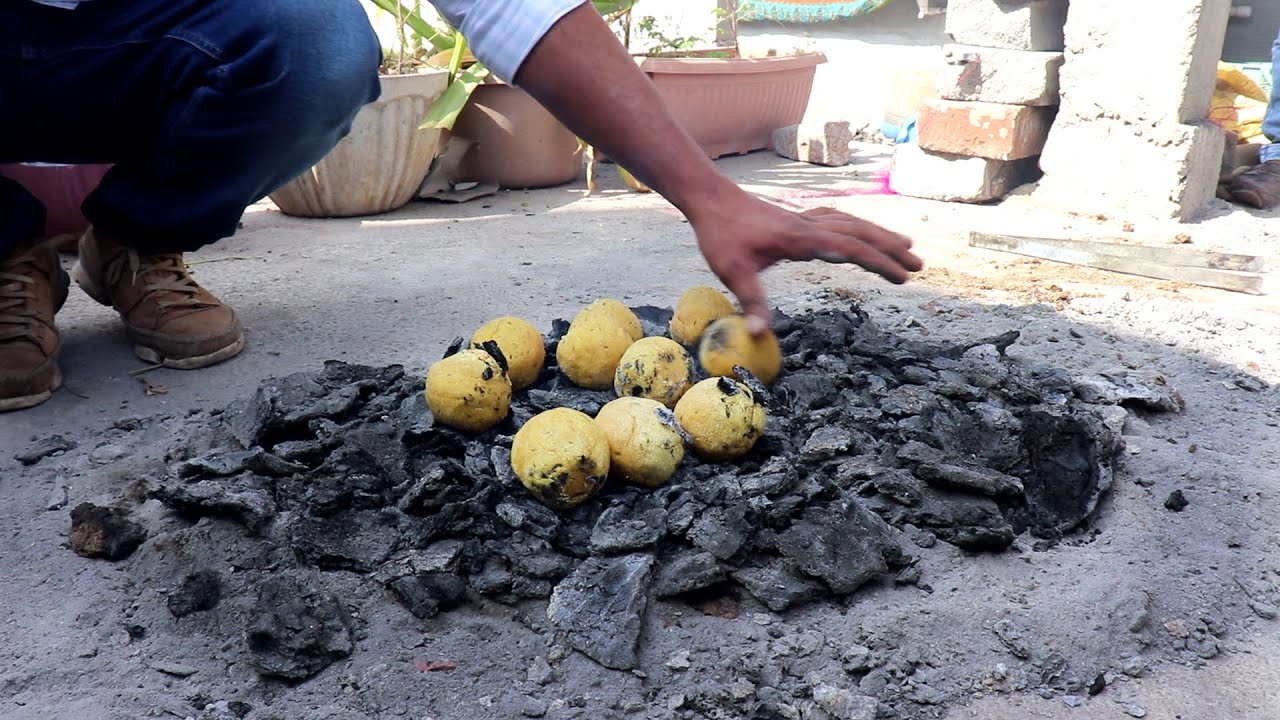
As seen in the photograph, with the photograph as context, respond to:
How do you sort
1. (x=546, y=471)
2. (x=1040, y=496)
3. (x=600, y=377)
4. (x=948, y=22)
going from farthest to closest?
(x=948, y=22) → (x=600, y=377) → (x=1040, y=496) → (x=546, y=471)

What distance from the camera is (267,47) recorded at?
8.57ft

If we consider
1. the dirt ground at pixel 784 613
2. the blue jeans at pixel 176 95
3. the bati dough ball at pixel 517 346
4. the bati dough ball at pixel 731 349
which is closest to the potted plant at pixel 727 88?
the dirt ground at pixel 784 613

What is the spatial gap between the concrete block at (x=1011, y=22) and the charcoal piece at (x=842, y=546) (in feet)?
13.6

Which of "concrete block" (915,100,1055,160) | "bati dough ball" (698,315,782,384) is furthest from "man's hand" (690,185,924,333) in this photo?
"concrete block" (915,100,1055,160)

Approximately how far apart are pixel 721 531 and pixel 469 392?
634 millimetres

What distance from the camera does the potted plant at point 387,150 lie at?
5.00 m

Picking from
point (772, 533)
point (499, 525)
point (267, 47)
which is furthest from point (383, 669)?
point (267, 47)

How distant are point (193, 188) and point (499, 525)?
1.60 metres

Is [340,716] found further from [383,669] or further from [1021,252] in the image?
[1021,252]

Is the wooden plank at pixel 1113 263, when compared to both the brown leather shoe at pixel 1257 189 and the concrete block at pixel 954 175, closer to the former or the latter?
the concrete block at pixel 954 175

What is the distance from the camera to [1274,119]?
19.0ft

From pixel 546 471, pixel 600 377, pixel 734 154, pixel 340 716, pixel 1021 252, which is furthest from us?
pixel 734 154

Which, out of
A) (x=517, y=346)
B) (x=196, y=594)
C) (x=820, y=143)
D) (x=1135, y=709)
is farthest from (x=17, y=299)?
(x=820, y=143)

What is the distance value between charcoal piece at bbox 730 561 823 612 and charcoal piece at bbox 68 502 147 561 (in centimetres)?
128
